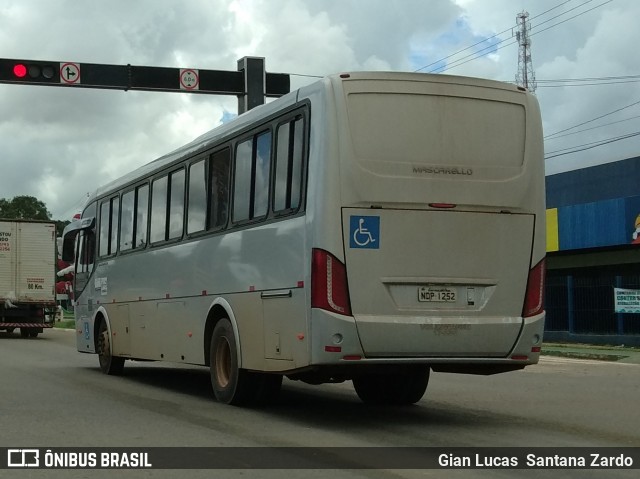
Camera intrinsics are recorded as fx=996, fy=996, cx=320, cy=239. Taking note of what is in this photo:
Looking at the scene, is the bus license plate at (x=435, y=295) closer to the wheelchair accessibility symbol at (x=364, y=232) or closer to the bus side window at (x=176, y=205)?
the wheelchair accessibility symbol at (x=364, y=232)

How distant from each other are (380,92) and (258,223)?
6.56 feet

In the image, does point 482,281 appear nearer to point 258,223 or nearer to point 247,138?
point 258,223

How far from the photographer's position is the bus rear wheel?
432 inches

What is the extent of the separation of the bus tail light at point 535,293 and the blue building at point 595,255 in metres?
18.2

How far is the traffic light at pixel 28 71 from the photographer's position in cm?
2327

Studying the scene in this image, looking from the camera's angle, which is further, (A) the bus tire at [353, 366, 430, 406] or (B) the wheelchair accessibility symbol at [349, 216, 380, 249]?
(A) the bus tire at [353, 366, 430, 406]

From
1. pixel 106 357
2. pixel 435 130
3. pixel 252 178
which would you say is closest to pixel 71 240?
pixel 106 357

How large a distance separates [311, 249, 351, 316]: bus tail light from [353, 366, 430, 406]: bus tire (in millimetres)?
2480

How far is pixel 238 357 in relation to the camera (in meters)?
10.8

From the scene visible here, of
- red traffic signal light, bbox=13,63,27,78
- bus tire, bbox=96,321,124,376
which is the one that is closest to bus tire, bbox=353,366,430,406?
bus tire, bbox=96,321,124,376

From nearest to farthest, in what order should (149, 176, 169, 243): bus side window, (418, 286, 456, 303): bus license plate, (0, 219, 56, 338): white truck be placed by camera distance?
(418, 286, 456, 303): bus license plate
(149, 176, 169, 243): bus side window
(0, 219, 56, 338): white truck

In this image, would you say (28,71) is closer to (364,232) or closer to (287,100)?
(287,100)

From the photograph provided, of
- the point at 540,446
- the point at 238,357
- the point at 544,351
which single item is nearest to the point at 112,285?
the point at 238,357

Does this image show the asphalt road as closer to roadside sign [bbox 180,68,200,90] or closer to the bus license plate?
the bus license plate
